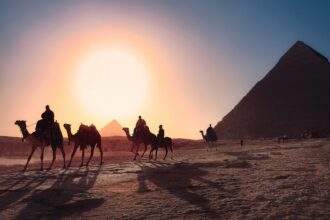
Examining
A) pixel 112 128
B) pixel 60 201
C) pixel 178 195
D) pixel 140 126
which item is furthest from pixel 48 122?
pixel 112 128

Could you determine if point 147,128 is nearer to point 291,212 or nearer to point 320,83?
point 291,212

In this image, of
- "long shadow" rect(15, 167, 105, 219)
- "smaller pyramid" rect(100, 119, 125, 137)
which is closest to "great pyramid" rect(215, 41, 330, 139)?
"smaller pyramid" rect(100, 119, 125, 137)

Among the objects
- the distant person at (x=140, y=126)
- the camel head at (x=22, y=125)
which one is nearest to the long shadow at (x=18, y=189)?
the camel head at (x=22, y=125)

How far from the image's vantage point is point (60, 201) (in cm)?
746

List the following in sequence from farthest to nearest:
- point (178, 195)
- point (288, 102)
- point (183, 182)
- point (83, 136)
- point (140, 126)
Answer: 1. point (288, 102)
2. point (140, 126)
3. point (83, 136)
4. point (183, 182)
5. point (178, 195)

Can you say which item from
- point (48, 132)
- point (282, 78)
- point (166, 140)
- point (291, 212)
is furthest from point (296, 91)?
point (291, 212)

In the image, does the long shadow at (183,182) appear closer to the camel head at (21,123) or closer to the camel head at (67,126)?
the camel head at (67,126)

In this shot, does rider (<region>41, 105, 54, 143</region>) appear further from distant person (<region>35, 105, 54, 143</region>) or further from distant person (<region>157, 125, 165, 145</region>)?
distant person (<region>157, 125, 165, 145</region>)

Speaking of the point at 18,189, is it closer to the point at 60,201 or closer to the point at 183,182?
the point at 60,201

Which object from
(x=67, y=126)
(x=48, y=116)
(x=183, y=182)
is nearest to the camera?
(x=183, y=182)

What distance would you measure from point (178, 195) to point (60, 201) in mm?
1841

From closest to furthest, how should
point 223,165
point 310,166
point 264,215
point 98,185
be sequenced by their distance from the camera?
point 264,215 → point 98,185 → point 310,166 → point 223,165

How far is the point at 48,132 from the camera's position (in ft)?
47.2

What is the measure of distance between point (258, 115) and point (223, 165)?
80.0 m
